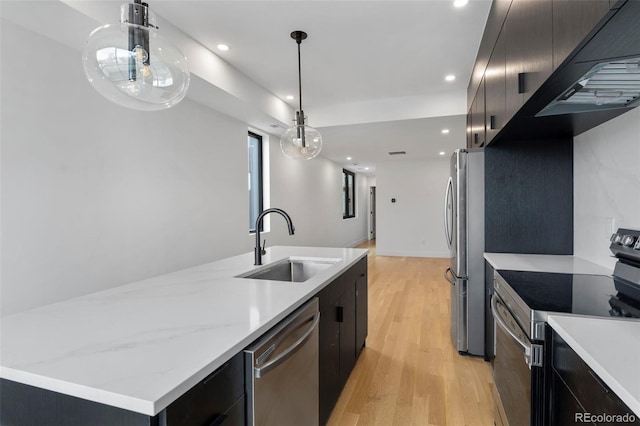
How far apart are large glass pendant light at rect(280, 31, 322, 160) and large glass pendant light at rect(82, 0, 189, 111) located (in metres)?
1.36

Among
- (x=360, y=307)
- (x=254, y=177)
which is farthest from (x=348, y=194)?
(x=360, y=307)

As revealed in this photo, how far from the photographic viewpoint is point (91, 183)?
247 centimetres

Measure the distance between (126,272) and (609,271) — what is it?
336 centimetres

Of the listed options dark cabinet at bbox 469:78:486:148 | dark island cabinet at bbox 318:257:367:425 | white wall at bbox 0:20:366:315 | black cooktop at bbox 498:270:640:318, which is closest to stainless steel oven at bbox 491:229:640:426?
black cooktop at bbox 498:270:640:318

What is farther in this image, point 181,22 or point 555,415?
point 181,22

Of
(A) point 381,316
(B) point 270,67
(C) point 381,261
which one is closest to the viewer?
(B) point 270,67

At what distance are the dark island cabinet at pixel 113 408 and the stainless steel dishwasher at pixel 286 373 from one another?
8 cm

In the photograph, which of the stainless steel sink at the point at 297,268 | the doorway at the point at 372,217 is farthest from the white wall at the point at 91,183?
the doorway at the point at 372,217

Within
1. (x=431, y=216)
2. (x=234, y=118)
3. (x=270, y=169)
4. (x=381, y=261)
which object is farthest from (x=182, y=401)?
(x=431, y=216)

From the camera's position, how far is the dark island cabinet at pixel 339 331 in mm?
1749

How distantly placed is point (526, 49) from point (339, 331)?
69.0 inches

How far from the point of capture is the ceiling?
2.39 metres

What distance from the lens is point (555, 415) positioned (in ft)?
3.74

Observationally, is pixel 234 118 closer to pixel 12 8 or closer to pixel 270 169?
pixel 270 169
